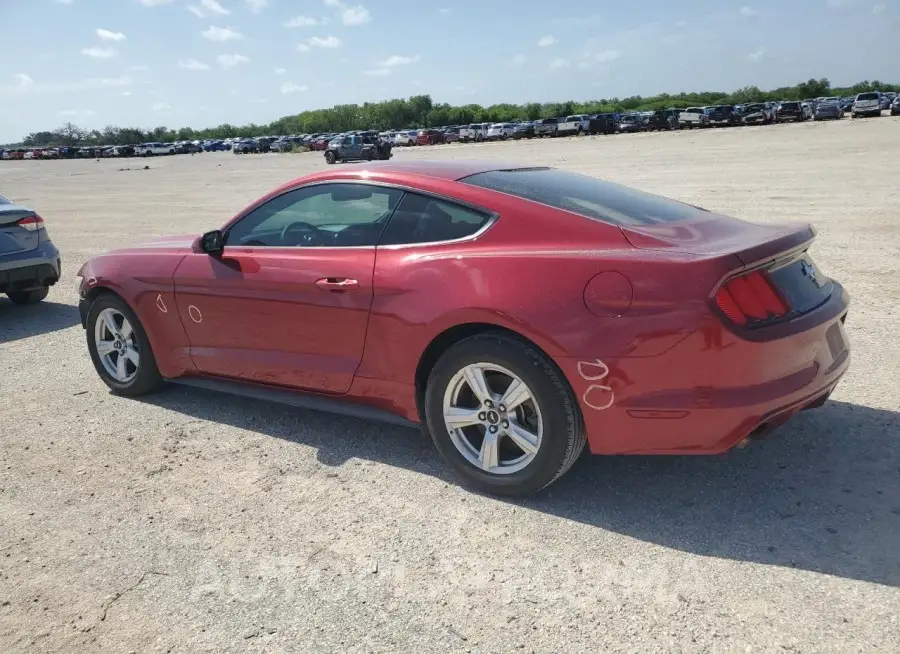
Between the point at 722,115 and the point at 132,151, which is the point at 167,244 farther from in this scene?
the point at 132,151

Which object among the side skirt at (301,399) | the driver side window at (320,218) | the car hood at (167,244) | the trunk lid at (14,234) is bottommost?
the side skirt at (301,399)

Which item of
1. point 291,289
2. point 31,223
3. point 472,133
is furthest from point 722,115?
point 291,289

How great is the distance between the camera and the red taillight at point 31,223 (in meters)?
7.86

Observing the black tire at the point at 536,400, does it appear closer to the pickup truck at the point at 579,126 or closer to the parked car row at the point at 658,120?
the parked car row at the point at 658,120

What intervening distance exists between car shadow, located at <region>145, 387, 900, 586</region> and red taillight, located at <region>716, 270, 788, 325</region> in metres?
0.87

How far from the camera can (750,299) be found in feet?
10.2

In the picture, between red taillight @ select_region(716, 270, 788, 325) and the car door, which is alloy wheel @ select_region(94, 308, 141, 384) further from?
red taillight @ select_region(716, 270, 788, 325)

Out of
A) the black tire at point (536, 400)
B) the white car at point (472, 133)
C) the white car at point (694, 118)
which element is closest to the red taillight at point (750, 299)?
the black tire at point (536, 400)

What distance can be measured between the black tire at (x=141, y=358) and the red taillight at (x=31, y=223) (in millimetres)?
3253

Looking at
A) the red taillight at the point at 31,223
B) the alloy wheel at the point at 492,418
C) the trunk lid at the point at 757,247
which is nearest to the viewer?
the trunk lid at the point at 757,247

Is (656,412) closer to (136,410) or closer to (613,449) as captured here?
(613,449)

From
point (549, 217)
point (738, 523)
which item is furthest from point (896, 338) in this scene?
point (549, 217)

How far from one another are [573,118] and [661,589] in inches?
2465

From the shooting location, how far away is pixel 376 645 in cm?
264
